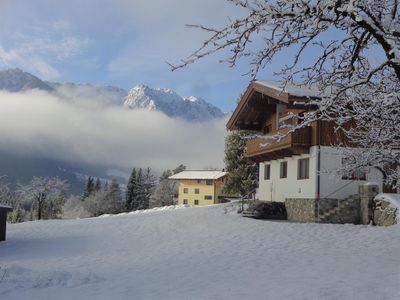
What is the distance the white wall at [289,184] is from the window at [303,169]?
20 centimetres

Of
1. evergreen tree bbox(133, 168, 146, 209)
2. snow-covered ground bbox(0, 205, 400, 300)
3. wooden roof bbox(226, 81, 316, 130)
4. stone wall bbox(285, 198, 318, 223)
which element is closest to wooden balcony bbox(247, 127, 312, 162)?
wooden roof bbox(226, 81, 316, 130)

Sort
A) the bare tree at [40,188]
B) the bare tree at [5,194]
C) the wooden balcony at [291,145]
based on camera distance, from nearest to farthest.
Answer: the wooden balcony at [291,145], the bare tree at [40,188], the bare tree at [5,194]

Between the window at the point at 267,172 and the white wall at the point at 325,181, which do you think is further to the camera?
the window at the point at 267,172

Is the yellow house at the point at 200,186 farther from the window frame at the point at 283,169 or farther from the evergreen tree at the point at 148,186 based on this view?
the window frame at the point at 283,169

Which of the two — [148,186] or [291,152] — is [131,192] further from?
[291,152]

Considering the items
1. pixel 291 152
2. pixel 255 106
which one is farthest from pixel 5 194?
pixel 291 152

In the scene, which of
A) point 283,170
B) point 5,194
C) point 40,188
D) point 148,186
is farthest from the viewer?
point 148,186

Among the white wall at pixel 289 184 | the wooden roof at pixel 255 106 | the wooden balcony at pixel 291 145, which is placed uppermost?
the wooden roof at pixel 255 106

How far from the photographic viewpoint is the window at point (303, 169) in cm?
2401

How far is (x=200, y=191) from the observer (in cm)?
7962

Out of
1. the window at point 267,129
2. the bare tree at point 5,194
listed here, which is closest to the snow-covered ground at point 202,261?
the window at point 267,129

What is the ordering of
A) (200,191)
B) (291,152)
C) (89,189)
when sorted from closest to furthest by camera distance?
(291,152) < (200,191) < (89,189)

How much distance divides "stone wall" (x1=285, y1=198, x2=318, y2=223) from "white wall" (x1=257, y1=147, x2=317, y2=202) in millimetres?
284

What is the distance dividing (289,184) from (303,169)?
1756mm
